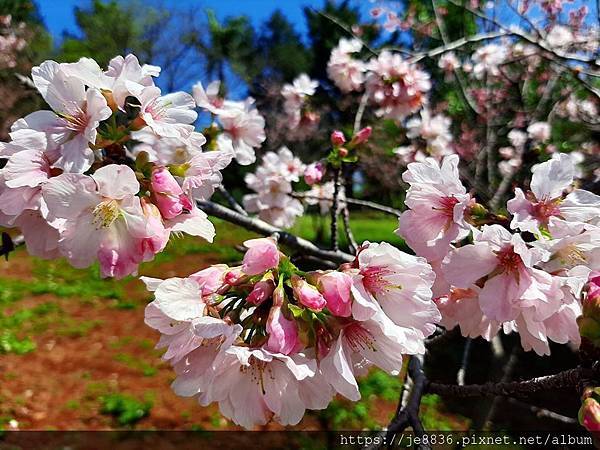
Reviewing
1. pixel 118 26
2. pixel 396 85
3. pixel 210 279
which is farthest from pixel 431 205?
pixel 118 26

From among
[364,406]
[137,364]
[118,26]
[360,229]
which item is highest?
[118,26]

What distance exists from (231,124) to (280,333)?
3.74 ft

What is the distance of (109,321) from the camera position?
555 cm

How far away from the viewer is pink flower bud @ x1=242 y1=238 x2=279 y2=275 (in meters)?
0.71

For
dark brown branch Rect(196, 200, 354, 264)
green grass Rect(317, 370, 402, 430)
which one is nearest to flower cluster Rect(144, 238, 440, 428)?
dark brown branch Rect(196, 200, 354, 264)

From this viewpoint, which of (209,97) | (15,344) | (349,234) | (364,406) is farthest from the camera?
(15,344)

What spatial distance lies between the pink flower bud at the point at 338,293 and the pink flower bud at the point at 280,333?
0.06 metres

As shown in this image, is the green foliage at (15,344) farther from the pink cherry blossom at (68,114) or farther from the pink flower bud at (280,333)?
the pink flower bud at (280,333)

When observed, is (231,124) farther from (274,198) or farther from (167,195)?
(167,195)

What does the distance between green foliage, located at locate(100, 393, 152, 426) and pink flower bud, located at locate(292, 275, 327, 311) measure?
3.55m

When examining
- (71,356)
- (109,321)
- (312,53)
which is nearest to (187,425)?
(71,356)

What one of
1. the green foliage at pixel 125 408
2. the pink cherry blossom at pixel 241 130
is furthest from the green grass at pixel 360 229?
the pink cherry blossom at pixel 241 130

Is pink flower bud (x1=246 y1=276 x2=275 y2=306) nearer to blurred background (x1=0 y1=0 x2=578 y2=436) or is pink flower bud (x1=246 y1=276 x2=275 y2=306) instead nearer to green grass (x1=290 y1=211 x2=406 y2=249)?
blurred background (x1=0 y1=0 x2=578 y2=436)

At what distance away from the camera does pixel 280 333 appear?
2.17 ft
